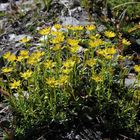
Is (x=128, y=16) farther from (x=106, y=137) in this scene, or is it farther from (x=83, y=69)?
(x=106, y=137)

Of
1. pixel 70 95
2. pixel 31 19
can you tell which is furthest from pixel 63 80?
pixel 31 19

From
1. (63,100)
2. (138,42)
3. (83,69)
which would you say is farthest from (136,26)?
(63,100)

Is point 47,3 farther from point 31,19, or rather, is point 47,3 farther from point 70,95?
point 70,95

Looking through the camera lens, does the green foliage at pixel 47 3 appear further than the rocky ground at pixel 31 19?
Yes

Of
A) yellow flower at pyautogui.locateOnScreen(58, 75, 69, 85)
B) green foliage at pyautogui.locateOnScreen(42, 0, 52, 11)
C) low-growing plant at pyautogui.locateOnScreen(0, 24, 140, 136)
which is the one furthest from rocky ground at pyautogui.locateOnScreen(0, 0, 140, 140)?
yellow flower at pyautogui.locateOnScreen(58, 75, 69, 85)

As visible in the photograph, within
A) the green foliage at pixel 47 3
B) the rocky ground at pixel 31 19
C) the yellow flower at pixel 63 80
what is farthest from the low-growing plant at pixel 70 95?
the green foliage at pixel 47 3

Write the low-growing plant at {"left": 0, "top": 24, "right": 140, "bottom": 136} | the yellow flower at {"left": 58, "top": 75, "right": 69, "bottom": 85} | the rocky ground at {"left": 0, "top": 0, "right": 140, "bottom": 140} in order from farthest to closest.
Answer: the rocky ground at {"left": 0, "top": 0, "right": 140, "bottom": 140} → the low-growing plant at {"left": 0, "top": 24, "right": 140, "bottom": 136} → the yellow flower at {"left": 58, "top": 75, "right": 69, "bottom": 85}

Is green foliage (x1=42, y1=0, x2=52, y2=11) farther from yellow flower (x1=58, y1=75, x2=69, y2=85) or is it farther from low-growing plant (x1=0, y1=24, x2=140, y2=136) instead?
yellow flower (x1=58, y1=75, x2=69, y2=85)

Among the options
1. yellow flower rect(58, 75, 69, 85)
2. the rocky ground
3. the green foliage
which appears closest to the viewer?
yellow flower rect(58, 75, 69, 85)

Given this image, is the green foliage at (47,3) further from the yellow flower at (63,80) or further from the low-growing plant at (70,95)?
the yellow flower at (63,80)

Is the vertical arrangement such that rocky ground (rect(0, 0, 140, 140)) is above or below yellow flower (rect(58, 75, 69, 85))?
below

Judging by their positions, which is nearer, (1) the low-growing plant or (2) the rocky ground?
(1) the low-growing plant
